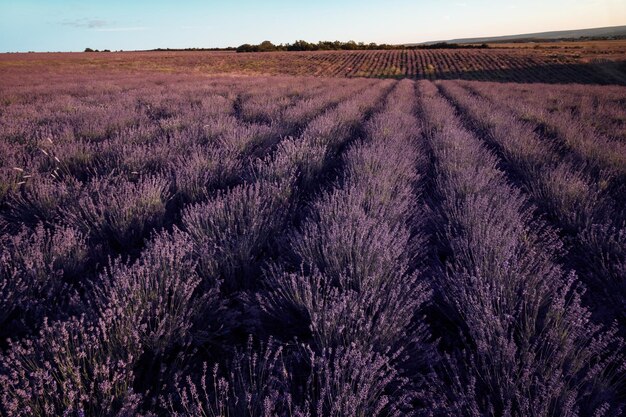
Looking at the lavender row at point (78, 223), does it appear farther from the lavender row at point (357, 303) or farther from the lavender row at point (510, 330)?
the lavender row at point (510, 330)

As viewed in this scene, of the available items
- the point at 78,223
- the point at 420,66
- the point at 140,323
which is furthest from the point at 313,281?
the point at 420,66

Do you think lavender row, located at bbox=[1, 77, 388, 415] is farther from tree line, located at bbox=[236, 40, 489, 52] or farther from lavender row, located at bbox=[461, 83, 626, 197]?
tree line, located at bbox=[236, 40, 489, 52]

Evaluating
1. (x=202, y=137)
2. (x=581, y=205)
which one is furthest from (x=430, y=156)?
(x=202, y=137)

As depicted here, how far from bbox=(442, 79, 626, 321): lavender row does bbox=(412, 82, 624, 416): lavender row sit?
0.19 meters

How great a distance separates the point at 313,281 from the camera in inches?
70.7

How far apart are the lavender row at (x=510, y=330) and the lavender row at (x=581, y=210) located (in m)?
0.19

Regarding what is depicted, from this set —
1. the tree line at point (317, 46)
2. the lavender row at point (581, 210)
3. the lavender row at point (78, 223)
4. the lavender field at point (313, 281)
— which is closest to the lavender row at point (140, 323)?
the lavender field at point (313, 281)

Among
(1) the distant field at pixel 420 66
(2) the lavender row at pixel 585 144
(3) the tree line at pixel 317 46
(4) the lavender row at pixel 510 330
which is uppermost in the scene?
(3) the tree line at pixel 317 46

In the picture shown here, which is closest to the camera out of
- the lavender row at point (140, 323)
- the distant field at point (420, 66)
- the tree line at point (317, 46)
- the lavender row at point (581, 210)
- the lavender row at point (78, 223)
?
the lavender row at point (140, 323)

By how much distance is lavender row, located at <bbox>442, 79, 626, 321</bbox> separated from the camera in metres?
2.21

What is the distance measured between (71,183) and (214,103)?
5.73 meters

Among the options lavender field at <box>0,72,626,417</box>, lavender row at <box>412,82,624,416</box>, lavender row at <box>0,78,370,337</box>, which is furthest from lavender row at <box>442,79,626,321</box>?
lavender row at <box>0,78,370,337</box>

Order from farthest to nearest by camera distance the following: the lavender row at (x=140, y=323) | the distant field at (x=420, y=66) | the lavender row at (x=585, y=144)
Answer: the distant field at (x=420, y=66)
the lavender row at (x=585, y=144)
the lavender row at (x=140, y=323)

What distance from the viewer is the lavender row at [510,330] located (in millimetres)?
1349
